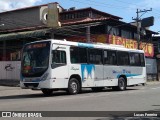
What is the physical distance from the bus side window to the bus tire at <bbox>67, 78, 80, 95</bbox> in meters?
1.38

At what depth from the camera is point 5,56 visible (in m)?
42.0

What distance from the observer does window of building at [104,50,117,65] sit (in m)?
25.4

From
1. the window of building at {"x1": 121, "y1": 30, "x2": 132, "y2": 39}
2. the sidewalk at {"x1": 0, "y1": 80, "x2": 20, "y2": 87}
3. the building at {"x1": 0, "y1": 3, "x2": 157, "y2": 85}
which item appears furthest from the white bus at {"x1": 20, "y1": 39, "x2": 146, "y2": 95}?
the window of building at {"x1": 121, "y1": 30, "x2": 132, "y2": 39}

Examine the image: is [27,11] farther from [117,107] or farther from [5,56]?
[117,107]

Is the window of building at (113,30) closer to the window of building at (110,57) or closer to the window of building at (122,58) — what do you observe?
the window of building at (122,58)

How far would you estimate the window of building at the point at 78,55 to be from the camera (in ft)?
72.8

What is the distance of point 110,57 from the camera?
25984 mm

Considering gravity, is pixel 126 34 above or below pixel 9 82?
above

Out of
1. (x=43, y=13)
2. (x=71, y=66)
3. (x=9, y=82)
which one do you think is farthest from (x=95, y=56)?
(x=43, y=13)

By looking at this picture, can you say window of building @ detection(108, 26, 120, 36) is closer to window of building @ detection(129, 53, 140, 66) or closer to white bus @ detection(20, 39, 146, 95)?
window of building @ detection(129, 53, 140, 66)

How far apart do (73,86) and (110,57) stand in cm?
482

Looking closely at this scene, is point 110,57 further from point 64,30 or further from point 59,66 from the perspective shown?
point 64,30

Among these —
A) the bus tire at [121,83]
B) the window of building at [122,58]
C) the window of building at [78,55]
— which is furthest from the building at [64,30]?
the window of building at [78,55]

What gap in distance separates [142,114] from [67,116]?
8.44 feet
